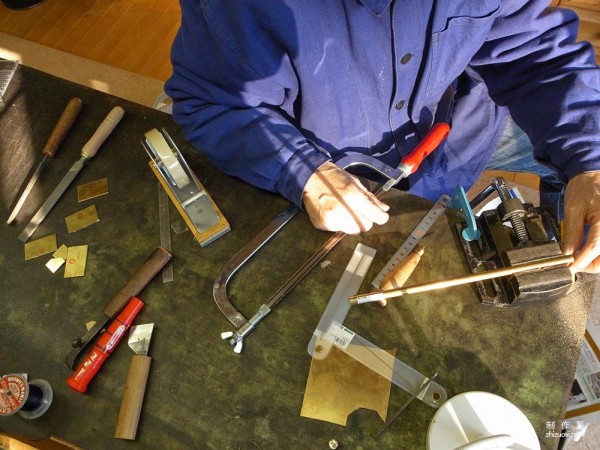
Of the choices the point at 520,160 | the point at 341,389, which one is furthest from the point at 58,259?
the point at 520,160

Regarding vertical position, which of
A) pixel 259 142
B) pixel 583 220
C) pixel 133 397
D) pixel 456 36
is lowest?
Result: pixel 133 397

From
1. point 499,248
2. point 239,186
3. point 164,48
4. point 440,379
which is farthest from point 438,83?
point 164,48

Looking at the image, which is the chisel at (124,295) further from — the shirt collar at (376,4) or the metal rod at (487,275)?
the shirt collar at (376,4)

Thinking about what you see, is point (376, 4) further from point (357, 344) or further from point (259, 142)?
point (357, 344)

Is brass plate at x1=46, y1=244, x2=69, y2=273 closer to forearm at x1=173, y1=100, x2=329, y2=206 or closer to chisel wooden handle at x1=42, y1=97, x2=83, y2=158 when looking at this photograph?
chisel wooden handle at x1=42, y1=97, x2=83, y2=158

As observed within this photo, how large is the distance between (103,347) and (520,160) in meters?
1.18

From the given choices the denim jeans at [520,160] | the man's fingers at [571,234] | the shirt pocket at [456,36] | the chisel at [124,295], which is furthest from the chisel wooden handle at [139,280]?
the denim jeans at [520,160]

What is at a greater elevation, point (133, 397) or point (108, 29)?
point (108, 29)

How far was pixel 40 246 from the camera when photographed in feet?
3.46

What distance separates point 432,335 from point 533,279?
0.69ft

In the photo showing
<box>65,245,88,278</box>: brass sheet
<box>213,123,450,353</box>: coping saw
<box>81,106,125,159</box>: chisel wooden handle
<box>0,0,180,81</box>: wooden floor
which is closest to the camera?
<box>213,123,450,353</box>: coping saw

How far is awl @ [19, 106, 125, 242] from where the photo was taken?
1.07 meters

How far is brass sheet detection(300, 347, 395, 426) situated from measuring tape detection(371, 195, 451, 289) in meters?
0.17

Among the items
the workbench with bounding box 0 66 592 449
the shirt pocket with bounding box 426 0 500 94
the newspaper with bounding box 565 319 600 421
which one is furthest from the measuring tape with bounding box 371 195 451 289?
the newspaper with bounding box 565 319 600 421
